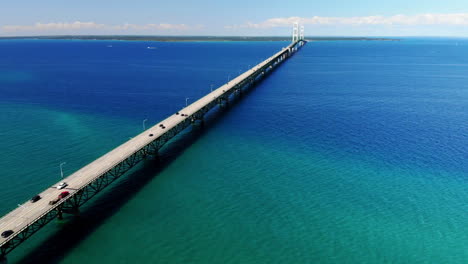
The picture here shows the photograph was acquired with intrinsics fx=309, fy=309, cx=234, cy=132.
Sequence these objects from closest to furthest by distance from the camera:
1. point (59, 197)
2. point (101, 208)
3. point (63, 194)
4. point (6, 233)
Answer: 1. point (6, 233)
2. point (59, 197)
3. point (63, 194)
4. point (101, 208)

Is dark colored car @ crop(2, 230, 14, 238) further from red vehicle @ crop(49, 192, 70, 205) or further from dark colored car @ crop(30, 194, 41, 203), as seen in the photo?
dark colored car @ crop(30, 194, 41, 203)

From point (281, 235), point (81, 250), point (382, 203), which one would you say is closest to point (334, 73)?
point (382, 203)

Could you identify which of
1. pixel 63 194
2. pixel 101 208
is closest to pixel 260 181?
pixel 101 208

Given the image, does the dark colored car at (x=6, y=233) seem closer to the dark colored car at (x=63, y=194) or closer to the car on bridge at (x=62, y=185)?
the dark colored car at (x=63, y=194)

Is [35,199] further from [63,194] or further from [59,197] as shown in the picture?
[63,194]

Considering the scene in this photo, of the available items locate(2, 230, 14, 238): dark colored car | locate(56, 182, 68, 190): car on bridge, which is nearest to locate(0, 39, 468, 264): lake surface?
locate(2, 230, 14, 238): dark colored car

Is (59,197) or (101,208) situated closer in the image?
(59,197)

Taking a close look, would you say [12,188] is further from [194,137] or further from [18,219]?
[194,137]

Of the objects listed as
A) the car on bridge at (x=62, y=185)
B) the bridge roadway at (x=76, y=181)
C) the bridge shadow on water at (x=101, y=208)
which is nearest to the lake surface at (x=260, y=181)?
the bridge shadow on water at (x=101, y=208)
